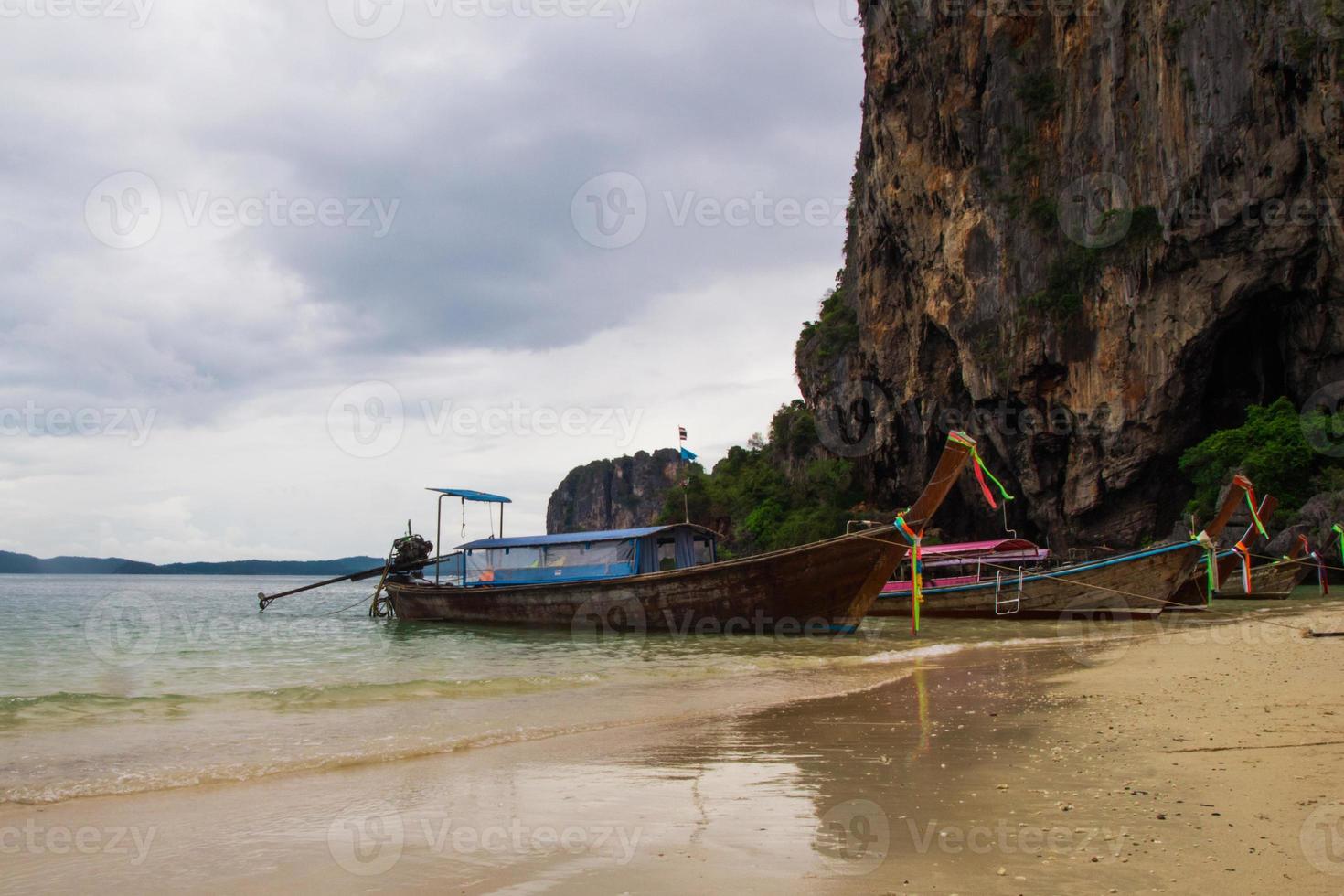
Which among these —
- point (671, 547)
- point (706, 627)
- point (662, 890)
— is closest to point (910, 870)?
point (662, 890)

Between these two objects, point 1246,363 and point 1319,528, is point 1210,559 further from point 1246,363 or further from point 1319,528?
point 1246,363

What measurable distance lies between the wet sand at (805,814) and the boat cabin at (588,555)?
11033 millimetres

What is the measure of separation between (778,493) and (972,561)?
30601mm

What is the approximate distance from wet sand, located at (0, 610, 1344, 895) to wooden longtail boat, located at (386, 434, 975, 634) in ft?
21.9

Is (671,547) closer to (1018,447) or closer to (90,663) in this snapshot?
(90,663)

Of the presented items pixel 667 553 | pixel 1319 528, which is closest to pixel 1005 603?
pixel 667 553

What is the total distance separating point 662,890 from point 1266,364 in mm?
32021

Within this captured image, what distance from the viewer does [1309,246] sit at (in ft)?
77.5

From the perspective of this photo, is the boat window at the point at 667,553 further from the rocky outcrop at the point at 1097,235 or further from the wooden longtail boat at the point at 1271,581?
the rocky outcrop at the point at 1097,235

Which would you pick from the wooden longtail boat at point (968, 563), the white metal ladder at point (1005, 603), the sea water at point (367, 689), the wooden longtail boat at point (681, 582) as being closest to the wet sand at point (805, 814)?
the sea water at point (367, 689)

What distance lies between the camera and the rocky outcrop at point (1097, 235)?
78.7ft

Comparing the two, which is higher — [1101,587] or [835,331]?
[835,331]

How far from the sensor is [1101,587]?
16141 mm

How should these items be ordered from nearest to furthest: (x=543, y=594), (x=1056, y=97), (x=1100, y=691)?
(x=1100, y=691), (x=543, y=594), (x=1056, y=97)
